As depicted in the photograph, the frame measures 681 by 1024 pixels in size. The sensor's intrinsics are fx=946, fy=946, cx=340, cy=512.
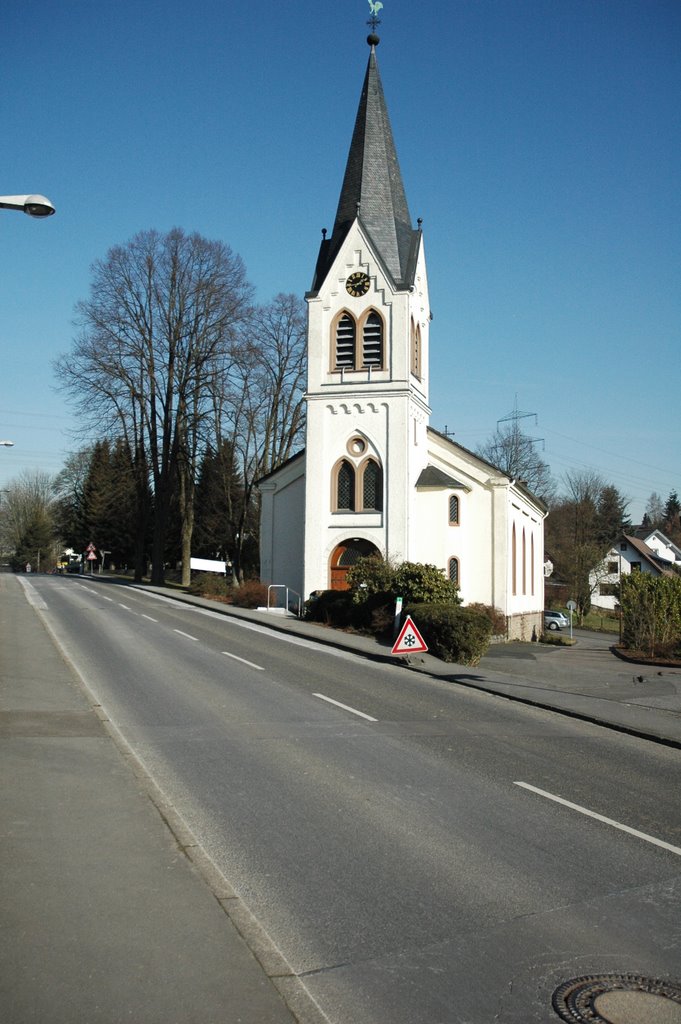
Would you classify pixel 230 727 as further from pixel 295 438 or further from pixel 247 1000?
pixel 295 438

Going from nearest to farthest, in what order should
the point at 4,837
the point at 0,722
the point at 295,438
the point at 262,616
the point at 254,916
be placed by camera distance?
the point at 254,916, the point at 4,837, the point at 0,722, the point at 262,616, the point at 295,438

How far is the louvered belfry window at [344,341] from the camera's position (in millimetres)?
36781

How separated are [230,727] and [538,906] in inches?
276

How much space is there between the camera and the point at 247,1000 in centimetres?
459

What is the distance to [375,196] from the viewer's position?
37.6 m

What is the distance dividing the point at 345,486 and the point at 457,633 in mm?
14715

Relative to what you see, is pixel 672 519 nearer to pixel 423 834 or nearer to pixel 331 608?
pixel 331 608

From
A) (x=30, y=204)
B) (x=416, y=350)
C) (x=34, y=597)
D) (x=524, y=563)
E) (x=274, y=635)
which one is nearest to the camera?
(x=30, y=204)

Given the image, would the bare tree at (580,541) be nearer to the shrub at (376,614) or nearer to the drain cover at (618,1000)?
the shrub at (376,614)

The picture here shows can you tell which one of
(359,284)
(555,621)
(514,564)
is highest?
(359,284)

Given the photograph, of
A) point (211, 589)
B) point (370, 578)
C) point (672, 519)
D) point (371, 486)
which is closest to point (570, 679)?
point (370, 578)

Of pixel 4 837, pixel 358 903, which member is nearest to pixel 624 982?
pixel 358 903

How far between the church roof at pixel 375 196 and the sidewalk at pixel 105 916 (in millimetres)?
30116

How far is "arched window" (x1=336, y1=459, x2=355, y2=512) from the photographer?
3656 cm
